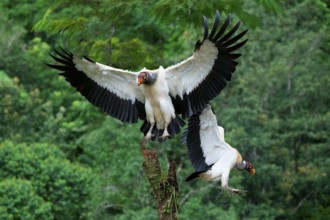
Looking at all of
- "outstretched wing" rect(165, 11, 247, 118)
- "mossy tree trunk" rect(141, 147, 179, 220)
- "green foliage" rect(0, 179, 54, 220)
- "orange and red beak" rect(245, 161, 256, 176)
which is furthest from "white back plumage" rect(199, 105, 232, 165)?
"green foliage" rect(0, 179, 54, 220)

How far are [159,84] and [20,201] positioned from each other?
25.5ft

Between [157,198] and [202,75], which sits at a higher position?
[202,75]

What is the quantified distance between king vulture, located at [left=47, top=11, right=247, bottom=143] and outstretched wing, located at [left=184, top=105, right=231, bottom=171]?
0.14 meters

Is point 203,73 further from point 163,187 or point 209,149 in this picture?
point 163,187

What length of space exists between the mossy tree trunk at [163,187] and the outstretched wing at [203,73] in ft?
3.48

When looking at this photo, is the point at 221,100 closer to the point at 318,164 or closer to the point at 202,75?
the point at 318,164

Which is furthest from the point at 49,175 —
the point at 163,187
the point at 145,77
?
the point at 163,187

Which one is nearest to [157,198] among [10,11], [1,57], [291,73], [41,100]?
[291,73]

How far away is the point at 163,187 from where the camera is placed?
11016mm

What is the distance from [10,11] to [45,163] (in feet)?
29.9

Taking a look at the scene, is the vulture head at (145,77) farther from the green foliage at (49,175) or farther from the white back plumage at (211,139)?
the green foliage at (49,175)

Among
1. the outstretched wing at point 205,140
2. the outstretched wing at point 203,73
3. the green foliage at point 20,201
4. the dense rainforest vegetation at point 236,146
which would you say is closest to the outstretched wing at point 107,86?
the outstretched wing at point 203,73

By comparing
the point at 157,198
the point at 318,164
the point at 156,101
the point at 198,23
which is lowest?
the point at 318,164

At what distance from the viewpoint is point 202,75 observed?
11.7m
